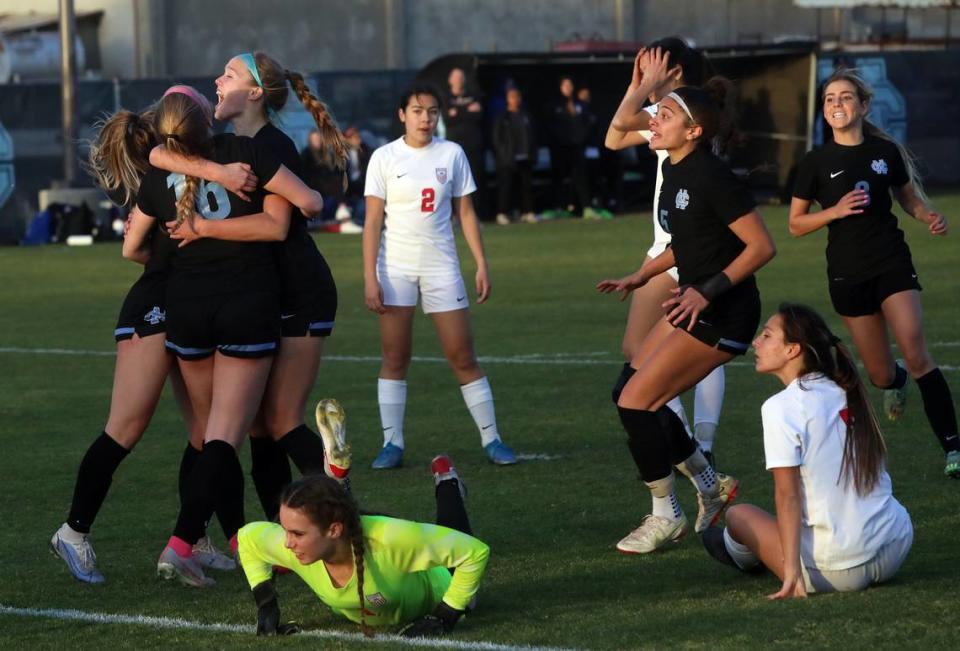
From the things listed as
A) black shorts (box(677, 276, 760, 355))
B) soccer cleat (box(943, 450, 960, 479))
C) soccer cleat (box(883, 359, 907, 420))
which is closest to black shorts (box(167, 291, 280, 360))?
black shorts (box(677, 276, 760, 355))

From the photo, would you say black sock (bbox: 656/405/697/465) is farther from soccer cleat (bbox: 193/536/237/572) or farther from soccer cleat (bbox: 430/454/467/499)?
soccer cleat (bbox: 193/536/237/572)

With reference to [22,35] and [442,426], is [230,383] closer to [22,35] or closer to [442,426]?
[442,426]

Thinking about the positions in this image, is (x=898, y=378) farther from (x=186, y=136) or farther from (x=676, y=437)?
(x=186, y=136)

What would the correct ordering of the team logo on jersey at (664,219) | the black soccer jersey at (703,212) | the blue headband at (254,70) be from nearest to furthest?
1. the blue headband at (254,70)
2. the black soccer jersey at (703,212)
3. the team logo on jersey at (664,219)

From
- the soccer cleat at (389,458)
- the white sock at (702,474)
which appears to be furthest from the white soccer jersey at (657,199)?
the soccer cleat at (389,458)

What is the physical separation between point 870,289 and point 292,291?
3.30 m

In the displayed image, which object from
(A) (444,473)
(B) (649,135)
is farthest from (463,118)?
(A) (444,473)

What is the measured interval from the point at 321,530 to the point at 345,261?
16202 millimetres

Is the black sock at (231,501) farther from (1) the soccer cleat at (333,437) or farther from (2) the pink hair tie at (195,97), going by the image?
(2) the pink hair tie at (195,97)

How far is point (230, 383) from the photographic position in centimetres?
637

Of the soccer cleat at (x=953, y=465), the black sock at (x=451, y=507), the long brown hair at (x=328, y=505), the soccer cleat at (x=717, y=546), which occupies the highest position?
the long brown hair at (x=328, y=505)

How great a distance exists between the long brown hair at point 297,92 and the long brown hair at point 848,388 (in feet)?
6.04

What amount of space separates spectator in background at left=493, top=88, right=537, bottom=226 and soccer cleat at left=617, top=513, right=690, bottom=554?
66.4 ft

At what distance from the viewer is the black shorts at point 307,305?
6680mm
